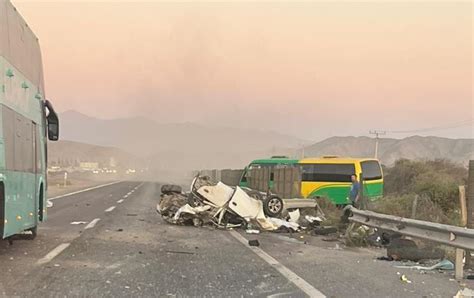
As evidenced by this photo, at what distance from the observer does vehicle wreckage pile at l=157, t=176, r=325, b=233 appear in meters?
15.0

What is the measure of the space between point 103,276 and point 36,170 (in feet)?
11.6

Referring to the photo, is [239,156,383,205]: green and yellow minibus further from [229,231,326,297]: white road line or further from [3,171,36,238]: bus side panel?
[3,171,36,238]: bus side panel

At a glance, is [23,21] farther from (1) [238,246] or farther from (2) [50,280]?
(1) [238,246]

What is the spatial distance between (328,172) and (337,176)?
27.3 inches

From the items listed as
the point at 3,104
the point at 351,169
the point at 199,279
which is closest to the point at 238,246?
the point at 199,279

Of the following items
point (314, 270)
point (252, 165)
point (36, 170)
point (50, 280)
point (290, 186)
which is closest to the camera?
point (50, 280)

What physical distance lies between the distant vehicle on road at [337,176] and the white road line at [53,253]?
59.7 feet

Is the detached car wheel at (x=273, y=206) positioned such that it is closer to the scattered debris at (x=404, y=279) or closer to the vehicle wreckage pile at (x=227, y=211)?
the vehicle wreckage pile at (x=227, y=211)

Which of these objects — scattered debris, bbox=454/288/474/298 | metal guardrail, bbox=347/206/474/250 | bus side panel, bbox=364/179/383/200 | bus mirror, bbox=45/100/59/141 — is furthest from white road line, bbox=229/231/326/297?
bus side panel, bbox=364/179/383/200

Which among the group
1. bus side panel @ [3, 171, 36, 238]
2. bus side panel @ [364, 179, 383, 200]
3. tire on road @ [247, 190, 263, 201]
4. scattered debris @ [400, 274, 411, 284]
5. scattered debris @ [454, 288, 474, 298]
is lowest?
bus side panel @ [364, 179, 383, 200]

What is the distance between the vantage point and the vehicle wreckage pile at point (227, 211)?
1503 cm

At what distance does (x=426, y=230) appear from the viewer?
912 cm

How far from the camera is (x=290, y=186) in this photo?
2394cm

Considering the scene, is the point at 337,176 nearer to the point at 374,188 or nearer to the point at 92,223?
the point at 374,188
